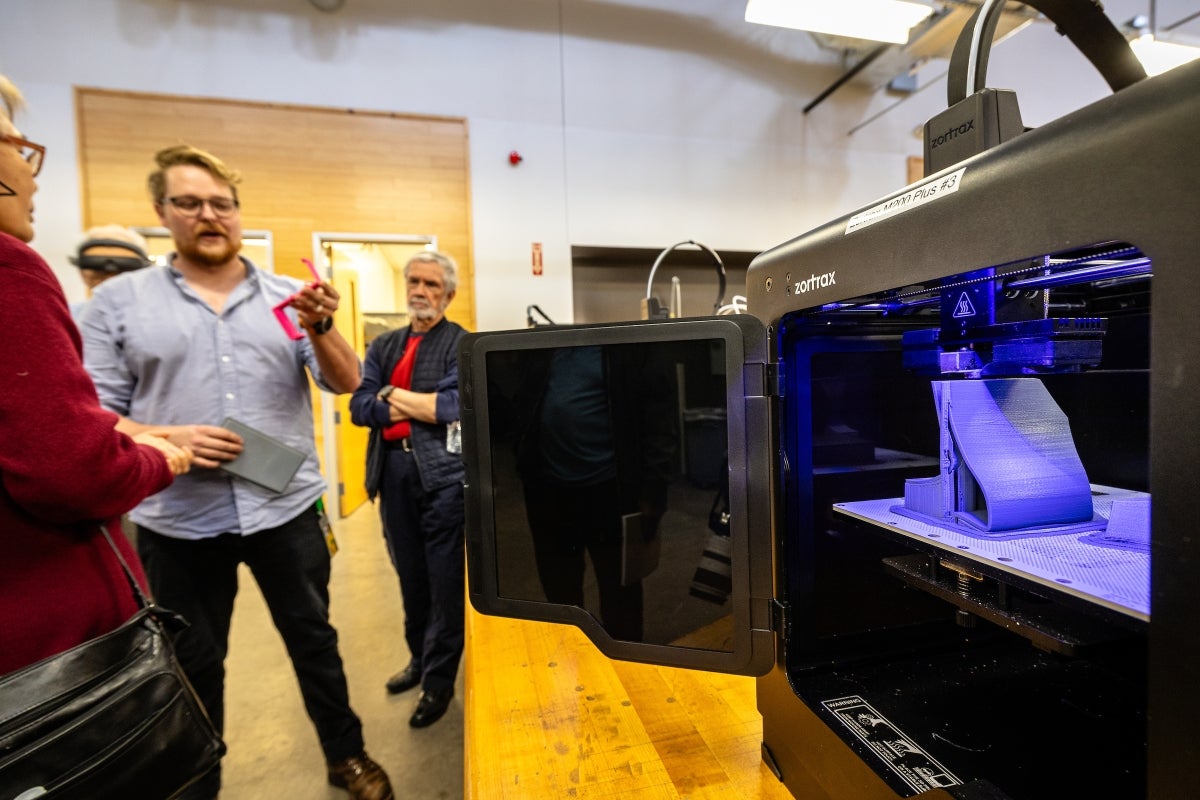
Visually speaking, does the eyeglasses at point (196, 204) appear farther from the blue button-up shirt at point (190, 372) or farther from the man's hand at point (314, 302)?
the man's hand at point (314, 302)

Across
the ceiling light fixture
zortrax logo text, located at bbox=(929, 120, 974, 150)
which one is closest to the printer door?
zortrax logo text, located at bbox=(929, 120, 974, 150)

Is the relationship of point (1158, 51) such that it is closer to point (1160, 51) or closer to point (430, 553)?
point (1160, 51)

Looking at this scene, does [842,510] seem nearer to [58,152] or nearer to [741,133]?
[741,133]

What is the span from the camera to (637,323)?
1.63 ft

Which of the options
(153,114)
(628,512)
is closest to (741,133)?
(153,114)

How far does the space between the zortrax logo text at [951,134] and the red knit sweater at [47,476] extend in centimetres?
105

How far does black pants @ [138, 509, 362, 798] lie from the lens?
3.80 ft

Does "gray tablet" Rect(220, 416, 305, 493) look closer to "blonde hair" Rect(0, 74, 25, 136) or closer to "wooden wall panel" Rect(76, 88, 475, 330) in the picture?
"blonde hair" Rect(0, 74, 25, 136)

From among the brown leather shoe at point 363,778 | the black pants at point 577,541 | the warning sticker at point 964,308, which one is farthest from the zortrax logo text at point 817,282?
the brown leather shoe at point 363,778

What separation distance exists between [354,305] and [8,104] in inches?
121

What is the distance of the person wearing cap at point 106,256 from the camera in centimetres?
184

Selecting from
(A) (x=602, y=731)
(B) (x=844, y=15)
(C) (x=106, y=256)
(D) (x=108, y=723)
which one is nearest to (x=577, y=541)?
(A) (x=602, y=731)

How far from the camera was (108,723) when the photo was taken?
667 mm

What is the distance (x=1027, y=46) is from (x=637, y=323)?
532 cm
